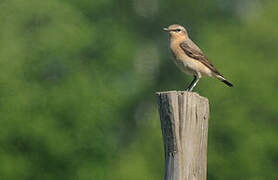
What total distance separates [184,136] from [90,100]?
16.9 meters

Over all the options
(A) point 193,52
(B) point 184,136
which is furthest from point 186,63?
(B) point 184,136

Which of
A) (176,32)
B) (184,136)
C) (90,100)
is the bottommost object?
(184,136)

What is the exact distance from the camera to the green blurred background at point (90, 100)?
22.2 m

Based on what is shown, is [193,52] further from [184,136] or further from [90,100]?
[90,100]

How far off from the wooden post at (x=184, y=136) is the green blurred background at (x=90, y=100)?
15623 millimetres

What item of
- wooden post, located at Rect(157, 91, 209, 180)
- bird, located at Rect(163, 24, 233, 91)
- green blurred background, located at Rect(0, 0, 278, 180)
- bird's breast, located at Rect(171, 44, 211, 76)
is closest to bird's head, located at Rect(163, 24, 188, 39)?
bird, located at Rect(163, 24, 233, 91)

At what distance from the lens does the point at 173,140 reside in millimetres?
6262

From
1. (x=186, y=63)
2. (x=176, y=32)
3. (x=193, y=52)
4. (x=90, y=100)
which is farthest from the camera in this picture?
(x=90, y=100)

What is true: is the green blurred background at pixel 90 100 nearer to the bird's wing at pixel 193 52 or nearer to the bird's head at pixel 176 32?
the bird's head at pixel 176 32

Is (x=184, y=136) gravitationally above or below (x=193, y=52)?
below

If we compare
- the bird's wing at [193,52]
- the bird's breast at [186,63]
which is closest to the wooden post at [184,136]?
the bird's breast at [186,63]

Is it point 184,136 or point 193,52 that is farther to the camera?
point 193,52

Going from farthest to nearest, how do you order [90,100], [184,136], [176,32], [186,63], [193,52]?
[90,100] < [176,32] < [193,52] < [186,63] < [184,136]

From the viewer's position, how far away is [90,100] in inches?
906
